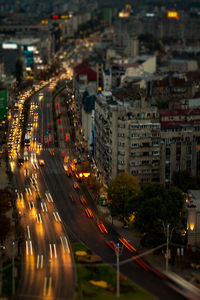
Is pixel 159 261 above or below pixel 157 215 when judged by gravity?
below

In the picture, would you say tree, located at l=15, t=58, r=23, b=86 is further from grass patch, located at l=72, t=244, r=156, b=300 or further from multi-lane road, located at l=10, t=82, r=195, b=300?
grass patch, located at l=72, t=244, r=156, b=300

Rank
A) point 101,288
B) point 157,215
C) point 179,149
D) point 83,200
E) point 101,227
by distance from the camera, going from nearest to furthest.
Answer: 1. point 101,288
2. point 157,215
3. point 101,227
4. point 83,200
5. point 179,149

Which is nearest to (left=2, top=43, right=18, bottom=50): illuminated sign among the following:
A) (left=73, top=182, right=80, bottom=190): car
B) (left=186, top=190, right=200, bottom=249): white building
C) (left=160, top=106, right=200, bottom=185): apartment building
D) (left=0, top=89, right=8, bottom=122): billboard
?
(left=0, top=89, right=8, bottom=122): billboard

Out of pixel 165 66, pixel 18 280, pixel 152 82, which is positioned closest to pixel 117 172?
pixel 18 280

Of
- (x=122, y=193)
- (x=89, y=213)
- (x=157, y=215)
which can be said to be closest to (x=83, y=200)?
(x=89, y=213)

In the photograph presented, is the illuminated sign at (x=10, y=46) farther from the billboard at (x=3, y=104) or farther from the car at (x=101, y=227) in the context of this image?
the car at (x=101, y=227)

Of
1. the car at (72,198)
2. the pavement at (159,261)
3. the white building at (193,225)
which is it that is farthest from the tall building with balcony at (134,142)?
the white building at (193,225)

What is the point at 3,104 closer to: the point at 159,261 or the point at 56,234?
the point at 56,234

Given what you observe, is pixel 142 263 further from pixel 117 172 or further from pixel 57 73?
pixel 57 73
